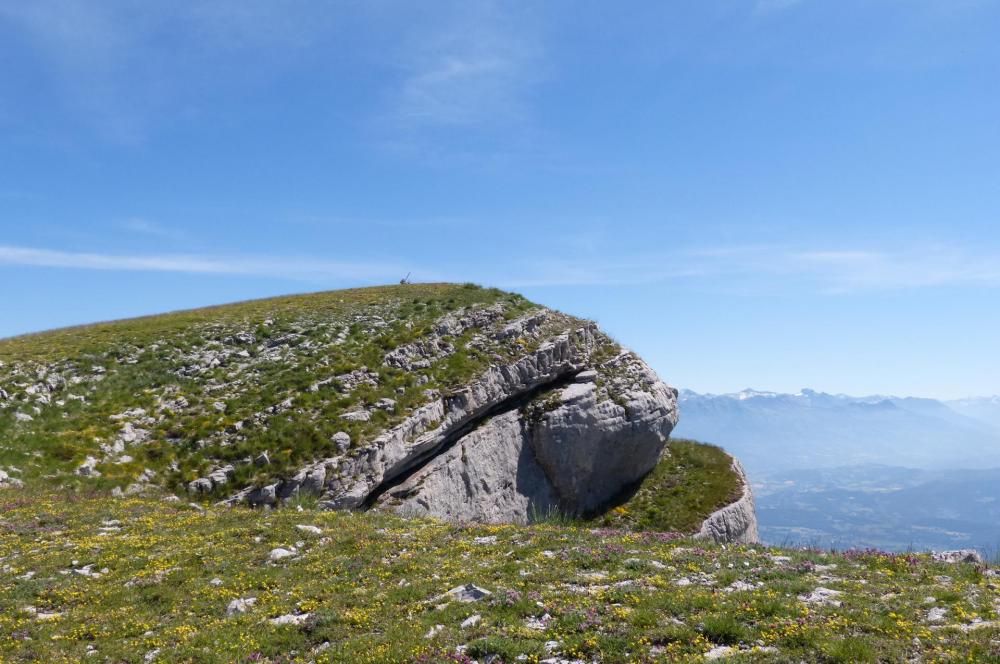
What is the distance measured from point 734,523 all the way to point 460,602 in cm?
3725

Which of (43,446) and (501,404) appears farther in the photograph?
(501,404)

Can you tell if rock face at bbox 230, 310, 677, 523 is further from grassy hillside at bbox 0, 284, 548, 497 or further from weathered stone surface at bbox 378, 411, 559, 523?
grassy hillside at bbox 0, 284, 548, 497

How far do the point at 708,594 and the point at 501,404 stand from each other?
103ft

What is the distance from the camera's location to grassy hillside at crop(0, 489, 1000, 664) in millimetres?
12180

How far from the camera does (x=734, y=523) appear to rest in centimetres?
4559

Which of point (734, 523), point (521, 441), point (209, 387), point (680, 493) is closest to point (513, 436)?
point (521, 441)

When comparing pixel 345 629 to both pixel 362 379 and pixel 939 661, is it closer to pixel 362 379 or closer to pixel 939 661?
pixel 939 661

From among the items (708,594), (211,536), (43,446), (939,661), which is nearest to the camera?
(939,661)

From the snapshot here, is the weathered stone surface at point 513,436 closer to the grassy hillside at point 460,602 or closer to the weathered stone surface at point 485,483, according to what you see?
the weathered stone surface at point 485,483

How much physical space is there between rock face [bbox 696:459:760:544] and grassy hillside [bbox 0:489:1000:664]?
2504 cm

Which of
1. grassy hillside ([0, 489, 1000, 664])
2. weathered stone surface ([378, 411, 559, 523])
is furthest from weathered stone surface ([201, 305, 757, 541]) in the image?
grassy hillside ([0, 489, 1000, 664])

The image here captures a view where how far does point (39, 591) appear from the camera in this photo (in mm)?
16422

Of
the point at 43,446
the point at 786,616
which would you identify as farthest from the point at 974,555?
the point at 43,446

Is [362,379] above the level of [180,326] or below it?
below
